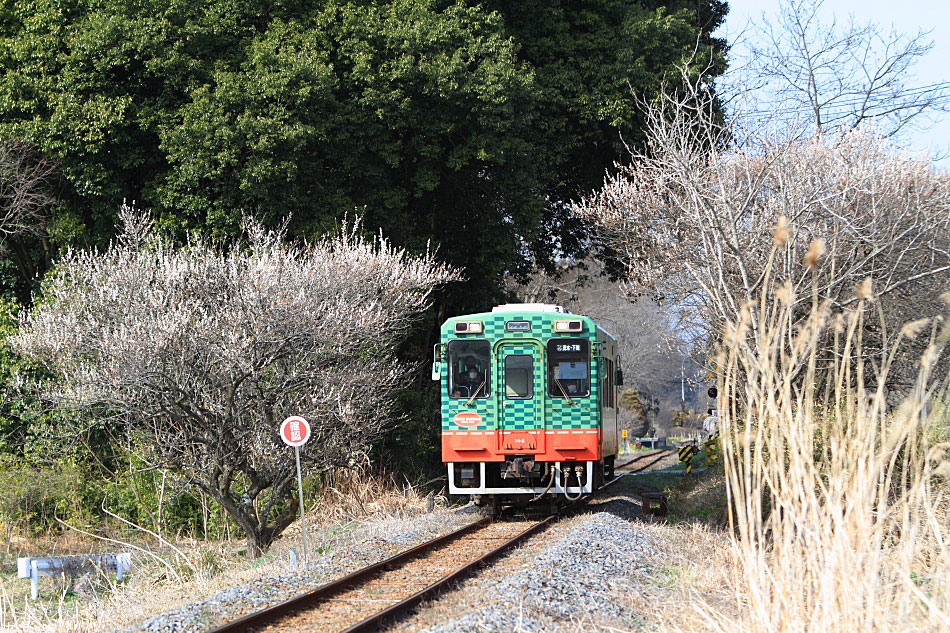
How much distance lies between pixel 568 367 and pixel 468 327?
1683 mm

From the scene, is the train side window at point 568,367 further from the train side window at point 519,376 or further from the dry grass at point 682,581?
the dry grass at point 682,581

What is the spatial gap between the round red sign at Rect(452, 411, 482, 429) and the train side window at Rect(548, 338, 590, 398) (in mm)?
1191

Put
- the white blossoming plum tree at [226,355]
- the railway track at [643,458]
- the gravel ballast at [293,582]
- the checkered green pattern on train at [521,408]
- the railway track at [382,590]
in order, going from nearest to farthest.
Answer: the railway track at [382,590] < the gravel ballast at [293,582] < the white blossoming plum tree at [226,355] < the checkered green pattern on train at [521,408] < the railway track at [643,458]

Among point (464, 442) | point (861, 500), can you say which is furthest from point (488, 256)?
point (861, 500)

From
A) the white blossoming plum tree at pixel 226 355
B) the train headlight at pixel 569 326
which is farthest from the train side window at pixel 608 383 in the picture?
the white blossoming plum tree at pixel 226 355

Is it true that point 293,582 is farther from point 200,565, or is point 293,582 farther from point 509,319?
point 509,319

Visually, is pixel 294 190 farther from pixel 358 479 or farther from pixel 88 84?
pixel 358 479

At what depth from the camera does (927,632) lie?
4645mm

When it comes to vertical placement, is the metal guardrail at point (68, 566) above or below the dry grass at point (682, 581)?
below

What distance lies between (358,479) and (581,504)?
4.59 meters

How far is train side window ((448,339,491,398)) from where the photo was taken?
1485cm

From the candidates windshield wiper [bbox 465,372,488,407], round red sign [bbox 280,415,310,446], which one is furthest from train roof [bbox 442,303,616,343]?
round red sign [bbox 280,415,310,446]

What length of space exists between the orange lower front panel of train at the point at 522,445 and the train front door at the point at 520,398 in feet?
0.05

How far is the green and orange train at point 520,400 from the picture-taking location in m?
14.7
